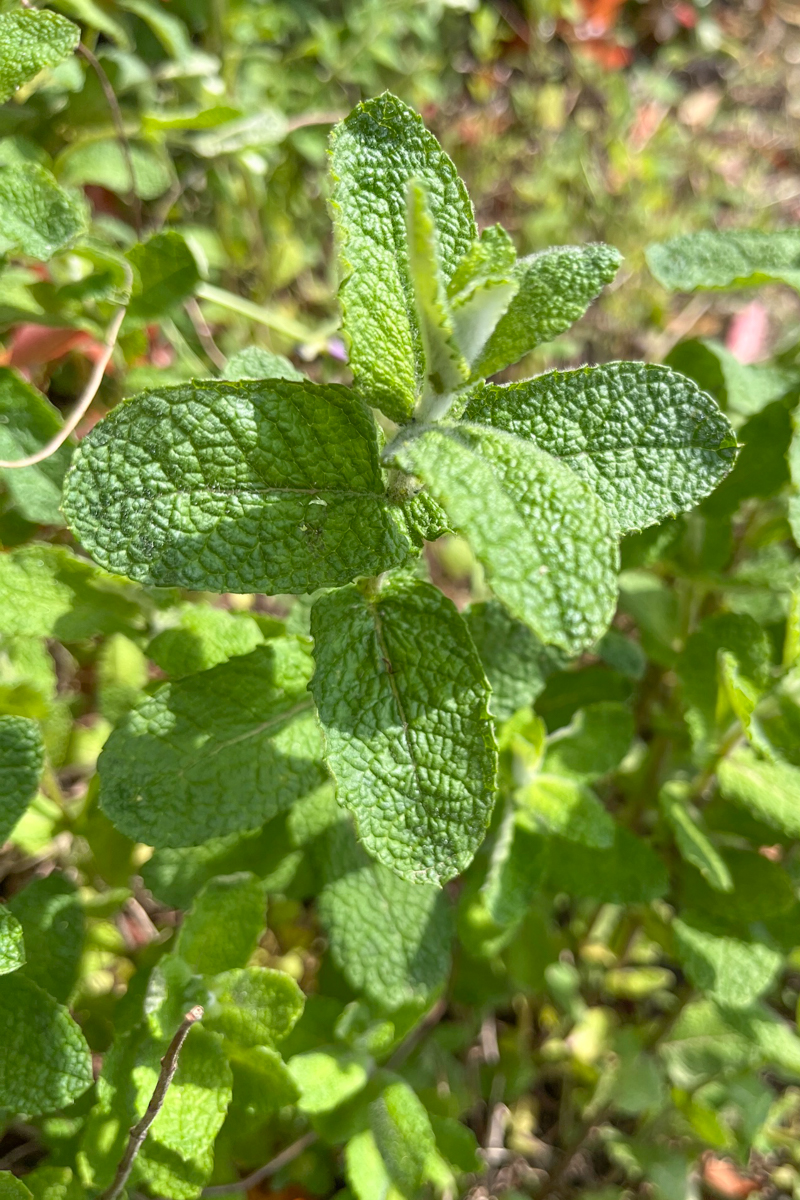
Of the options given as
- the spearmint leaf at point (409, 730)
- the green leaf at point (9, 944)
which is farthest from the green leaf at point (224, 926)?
the spearmint leaf at point (409, 730)

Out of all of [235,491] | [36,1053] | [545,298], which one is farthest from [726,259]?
[36,1053]

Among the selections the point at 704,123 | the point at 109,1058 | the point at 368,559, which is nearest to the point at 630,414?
the point at 368,559

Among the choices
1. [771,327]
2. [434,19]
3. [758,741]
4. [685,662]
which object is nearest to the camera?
[758,741]

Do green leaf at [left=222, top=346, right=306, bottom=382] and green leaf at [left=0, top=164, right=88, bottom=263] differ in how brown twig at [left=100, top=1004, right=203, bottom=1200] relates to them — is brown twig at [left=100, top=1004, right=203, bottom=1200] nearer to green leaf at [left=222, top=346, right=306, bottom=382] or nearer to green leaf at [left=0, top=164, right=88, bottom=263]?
green leaf at [left=222, top=346, right=306, bottom=382]

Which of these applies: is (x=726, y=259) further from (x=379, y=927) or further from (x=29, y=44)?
(x=379, y=927)

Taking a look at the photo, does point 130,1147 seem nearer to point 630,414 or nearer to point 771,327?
point 630,414

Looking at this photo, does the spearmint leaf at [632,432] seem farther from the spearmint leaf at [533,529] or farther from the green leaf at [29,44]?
the green leaf at [29,44]
